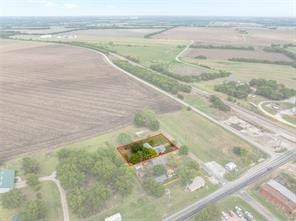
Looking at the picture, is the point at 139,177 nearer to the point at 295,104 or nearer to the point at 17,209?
the point at 17,209

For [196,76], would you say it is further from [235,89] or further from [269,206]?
[269,206]

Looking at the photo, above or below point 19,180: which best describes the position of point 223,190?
below

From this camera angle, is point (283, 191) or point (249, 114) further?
point (249, 114)

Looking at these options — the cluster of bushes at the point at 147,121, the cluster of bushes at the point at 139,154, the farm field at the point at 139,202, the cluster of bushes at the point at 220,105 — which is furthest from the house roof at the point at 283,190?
the cluster of bushes at the point at 220,105

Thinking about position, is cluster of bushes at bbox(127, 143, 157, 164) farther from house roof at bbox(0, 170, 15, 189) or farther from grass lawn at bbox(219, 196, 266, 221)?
house roof at bbox(0, 170, 15, 189)

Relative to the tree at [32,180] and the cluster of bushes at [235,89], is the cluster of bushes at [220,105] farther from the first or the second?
the tree at [32,180]

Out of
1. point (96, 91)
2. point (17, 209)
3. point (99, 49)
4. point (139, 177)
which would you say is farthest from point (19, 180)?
point (99, 49)

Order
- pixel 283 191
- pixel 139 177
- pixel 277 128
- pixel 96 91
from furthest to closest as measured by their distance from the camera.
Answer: pixel 96 91
pixel 277 128
pixel 139 177
pixel 283 191

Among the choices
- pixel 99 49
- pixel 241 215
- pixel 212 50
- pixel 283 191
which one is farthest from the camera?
pixel 212 50
